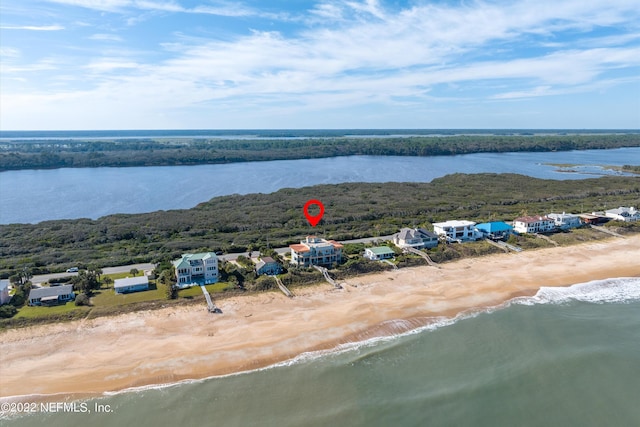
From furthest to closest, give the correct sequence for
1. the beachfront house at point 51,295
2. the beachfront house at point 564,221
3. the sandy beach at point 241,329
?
the beachfront house at point 564,221 < the beachfront house at point 51,295 < the sandy beach at point 241,329

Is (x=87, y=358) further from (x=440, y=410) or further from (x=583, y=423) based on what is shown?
(x=583, y=423)

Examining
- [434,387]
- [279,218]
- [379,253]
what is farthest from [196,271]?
[279,218]

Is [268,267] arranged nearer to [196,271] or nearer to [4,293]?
[196,271]

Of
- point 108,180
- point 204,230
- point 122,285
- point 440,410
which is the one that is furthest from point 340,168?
point 440,410

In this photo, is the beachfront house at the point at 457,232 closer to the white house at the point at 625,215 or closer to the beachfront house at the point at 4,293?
the white house at the point at 625,215

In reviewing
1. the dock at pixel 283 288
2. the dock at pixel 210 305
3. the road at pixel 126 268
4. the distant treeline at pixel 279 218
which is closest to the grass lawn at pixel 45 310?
the road at pixel 126 268

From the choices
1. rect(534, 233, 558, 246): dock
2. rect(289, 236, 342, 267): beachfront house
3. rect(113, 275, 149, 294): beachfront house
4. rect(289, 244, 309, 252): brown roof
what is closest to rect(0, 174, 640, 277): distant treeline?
rect(289, 244, 309, 252): brown roof

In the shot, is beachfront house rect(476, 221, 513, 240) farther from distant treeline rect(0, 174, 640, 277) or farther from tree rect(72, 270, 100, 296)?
tree rect(72, 270, 100, 296)
